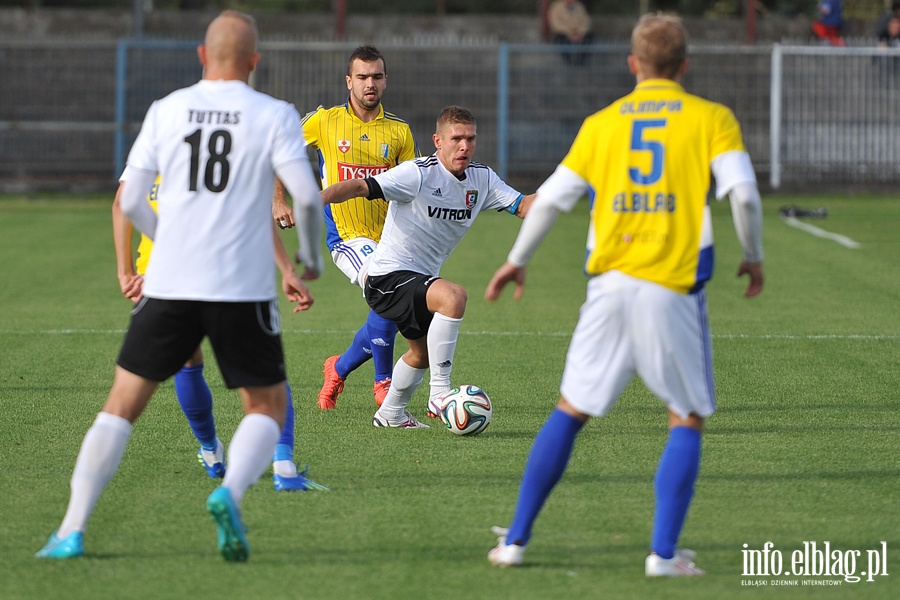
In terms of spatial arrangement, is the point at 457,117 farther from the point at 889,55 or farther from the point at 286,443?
the point at 889,55

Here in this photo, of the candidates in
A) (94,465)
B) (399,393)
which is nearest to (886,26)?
(399,393)

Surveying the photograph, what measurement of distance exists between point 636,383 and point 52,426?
364 centimetres

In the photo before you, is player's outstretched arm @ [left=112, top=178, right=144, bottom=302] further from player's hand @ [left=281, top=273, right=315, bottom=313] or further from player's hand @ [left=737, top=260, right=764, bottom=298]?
player's hand @ [left=737, top=260, right=764, bottom=298]

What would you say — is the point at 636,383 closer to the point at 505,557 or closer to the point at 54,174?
the point at 505,557

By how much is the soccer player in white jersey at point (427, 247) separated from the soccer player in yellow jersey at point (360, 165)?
0.42 meters

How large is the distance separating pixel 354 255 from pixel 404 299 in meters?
0.91

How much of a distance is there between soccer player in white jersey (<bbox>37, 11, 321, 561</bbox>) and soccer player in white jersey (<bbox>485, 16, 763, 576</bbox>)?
89cm

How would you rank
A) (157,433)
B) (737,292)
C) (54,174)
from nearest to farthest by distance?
(157,433) < (737,292) < (54,174)

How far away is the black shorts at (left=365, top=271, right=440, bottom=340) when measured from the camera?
23.4ft

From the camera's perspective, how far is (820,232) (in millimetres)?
18531

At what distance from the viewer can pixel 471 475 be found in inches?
234

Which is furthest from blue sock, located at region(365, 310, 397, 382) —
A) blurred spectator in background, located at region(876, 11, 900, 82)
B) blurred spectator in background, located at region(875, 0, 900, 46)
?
blurred spectator in background, located at region(875, 0, 900, 46)

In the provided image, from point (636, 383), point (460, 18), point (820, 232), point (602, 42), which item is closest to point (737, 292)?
point (636, 383)

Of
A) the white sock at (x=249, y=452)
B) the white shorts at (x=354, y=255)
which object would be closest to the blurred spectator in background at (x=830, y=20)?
the white shorts at (x=354, y=255)
